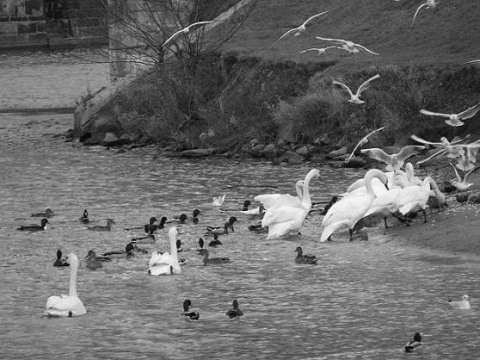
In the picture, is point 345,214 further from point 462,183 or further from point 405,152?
point 405,152

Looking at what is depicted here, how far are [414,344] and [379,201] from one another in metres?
6.61

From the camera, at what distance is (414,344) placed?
56.1ft

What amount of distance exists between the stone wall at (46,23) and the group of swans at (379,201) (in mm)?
52990

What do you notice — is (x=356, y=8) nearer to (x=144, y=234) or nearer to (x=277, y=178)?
(x=277, y=178)

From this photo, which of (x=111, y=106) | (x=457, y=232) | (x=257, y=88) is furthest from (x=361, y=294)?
(x=111, y=106)

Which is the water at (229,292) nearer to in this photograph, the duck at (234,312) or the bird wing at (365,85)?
the duck at (234,312)

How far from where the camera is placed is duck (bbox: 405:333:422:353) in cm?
1703

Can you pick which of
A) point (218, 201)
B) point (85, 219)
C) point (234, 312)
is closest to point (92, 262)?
point (85, 219)

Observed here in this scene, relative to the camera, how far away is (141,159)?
34.6m

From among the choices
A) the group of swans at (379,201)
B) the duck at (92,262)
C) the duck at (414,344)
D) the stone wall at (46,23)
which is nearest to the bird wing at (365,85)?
the group of swans at (379,201)

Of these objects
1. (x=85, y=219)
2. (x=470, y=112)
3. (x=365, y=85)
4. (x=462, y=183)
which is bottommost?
(x=85, y=219)

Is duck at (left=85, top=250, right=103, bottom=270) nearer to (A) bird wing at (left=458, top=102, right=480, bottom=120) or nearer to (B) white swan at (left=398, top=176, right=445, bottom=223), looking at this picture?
(B) white swan at (left=398, top=176, right=445, bottom=223)

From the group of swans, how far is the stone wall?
53.0 m

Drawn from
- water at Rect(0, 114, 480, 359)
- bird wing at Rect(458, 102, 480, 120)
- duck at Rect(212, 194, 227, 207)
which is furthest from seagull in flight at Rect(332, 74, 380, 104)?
duck at Rect(212, 194, 227, 207)
